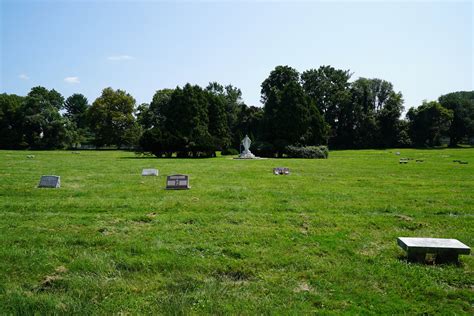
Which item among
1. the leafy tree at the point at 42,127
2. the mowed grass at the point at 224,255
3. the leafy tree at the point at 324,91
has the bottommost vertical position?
the mowed grass at the point at 224,255

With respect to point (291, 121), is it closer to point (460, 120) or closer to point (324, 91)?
point (324, 91)

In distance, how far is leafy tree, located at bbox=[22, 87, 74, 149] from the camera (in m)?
64.1

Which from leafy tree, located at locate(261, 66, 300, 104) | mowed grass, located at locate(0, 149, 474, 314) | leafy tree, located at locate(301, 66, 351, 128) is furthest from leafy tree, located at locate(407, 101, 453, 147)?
mowed grass, located at locate(0, 149, 474, 314)

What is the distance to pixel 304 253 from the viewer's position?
6305 mm

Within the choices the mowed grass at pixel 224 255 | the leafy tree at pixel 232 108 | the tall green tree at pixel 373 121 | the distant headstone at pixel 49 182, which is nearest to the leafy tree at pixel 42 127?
the leafy tree at pixel 232 108

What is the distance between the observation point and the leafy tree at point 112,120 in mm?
71500

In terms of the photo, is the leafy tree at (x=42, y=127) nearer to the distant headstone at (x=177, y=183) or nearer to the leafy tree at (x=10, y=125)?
the leafy tree at (x=10, y=125)

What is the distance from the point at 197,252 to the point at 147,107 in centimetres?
8041

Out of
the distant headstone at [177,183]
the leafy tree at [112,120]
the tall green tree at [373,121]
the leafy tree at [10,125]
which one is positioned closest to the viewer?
the distant headstone at [177,183]

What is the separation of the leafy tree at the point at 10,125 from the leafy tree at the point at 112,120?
12707 mm

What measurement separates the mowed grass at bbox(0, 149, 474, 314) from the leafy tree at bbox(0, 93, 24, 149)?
6110cm

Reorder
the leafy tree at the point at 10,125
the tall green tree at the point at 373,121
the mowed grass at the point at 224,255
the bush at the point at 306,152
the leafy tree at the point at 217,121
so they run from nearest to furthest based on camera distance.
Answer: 1. the mowed grass at the point at 224,255
2. the bush at the point at 306,152
3. the leafy tree at the point at 217,121
4. the leafy tree at the point at 10,125
5. the tall green tree at the point at 373,121

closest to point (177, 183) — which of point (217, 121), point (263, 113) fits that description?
point (217, 121)

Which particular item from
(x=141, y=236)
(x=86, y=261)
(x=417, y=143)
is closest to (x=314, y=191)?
(x=141, y=236)
